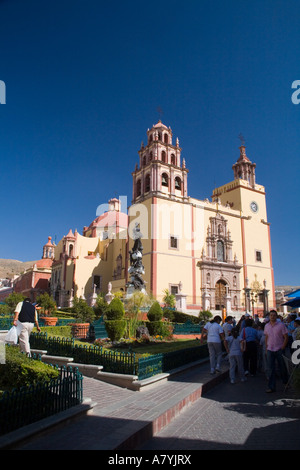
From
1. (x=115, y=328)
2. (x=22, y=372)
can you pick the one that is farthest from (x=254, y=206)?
(x=22, y=372)

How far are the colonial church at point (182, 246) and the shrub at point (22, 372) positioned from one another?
21539 mm

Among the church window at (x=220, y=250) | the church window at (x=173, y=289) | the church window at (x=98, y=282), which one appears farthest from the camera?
the church window at (x=98, y=282)

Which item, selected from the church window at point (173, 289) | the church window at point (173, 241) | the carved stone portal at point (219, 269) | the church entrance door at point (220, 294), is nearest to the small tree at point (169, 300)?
the church window at point (173, 289)

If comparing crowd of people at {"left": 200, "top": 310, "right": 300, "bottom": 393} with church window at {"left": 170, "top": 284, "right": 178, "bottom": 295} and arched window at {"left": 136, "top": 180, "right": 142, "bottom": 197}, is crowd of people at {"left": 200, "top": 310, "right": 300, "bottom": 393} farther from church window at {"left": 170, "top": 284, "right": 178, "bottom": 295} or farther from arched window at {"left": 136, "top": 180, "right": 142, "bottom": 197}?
arched window at {"left": 136, "top": 180, "right": 142, "bottom": 197}

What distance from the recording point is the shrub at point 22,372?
4.73 m

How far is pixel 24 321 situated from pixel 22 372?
2.87 metres

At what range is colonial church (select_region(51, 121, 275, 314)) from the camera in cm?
3033

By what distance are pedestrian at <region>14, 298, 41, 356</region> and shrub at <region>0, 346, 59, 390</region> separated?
2.01 metres

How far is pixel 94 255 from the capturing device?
39.9 m

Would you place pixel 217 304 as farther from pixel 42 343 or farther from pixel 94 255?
pixel 42 343

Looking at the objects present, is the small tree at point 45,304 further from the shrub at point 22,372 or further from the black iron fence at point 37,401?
the black iron fence at point 37,401

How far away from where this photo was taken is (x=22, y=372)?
4.94 metres

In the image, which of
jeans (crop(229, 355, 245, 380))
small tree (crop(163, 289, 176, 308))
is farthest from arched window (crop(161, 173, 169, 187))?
jeans (crop(229, 355, 245, 380))

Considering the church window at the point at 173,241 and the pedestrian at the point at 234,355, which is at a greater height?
the church window at the point at 173,241
